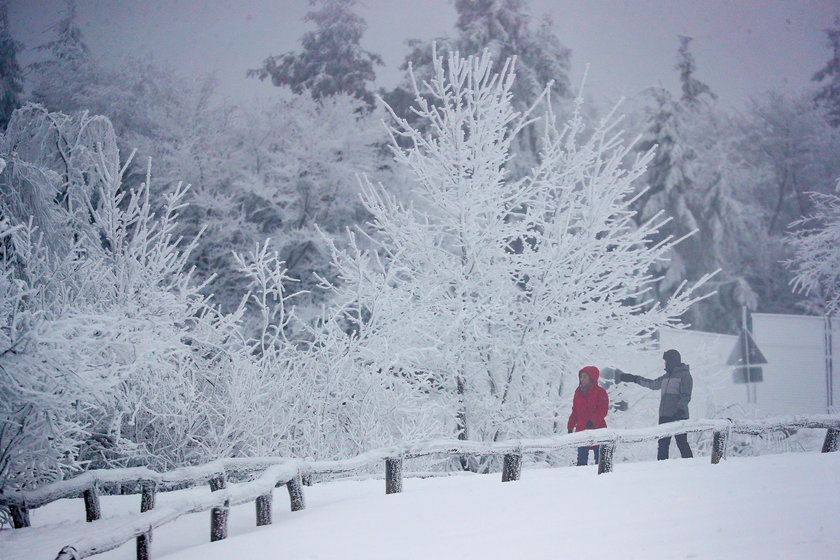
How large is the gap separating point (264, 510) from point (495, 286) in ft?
19.2

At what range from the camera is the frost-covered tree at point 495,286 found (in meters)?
12.2

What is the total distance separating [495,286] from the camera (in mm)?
12492

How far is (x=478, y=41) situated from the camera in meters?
27.8

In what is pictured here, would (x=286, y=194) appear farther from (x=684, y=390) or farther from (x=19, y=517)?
(x=19, y=517)

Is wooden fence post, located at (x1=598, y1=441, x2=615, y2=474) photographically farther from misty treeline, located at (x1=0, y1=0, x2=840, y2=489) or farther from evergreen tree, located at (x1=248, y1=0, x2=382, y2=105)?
evergreen tree, located at (x1=248, y1=0, x2=382, y2=105)

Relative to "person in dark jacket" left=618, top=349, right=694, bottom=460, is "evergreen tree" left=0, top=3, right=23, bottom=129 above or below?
above

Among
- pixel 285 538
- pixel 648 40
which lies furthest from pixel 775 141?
pixel 285 538

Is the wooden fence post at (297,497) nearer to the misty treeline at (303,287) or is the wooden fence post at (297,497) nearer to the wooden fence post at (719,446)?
the misty treeline at (303,287)

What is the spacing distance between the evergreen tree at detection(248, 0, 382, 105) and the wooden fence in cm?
2315

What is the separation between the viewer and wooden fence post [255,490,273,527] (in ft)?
24.7

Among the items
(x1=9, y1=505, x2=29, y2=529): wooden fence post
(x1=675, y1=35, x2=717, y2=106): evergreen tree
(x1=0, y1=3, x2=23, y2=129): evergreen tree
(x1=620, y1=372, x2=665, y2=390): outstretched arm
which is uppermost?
(x1=675, y1=35, x2=717, y2=106): evergreen tree

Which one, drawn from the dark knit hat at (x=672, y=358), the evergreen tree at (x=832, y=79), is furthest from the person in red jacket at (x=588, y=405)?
the evergreen tree at (x=832, y=79)

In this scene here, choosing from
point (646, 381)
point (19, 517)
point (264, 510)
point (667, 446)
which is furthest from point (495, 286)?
point (19, 517)

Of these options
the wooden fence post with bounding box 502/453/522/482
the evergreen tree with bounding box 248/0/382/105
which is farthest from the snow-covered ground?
the evergreen tree with bounding box 248/0/382/105
